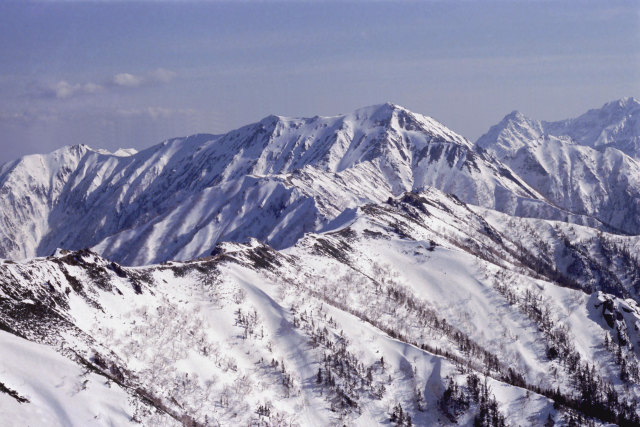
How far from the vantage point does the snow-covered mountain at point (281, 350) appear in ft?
Result: 291

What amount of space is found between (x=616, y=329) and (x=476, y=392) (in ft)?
285

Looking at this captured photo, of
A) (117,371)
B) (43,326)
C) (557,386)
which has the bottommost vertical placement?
(557,386)

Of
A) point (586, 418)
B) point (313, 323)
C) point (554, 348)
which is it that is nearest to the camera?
point (586, 418)

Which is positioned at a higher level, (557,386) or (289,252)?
(289,252)

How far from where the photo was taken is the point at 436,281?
192 meters

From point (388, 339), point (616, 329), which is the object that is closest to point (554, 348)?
point (616, 329)

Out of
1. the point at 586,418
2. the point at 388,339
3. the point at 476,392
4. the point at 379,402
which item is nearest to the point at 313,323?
the point at 388,339

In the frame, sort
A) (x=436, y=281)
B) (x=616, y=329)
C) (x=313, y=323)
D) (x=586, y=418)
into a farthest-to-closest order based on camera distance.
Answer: (x=436, y=281) < (x=616, y=329) < (x=313, y=323) < (x=586, y=418)

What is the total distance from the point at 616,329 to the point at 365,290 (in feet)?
251

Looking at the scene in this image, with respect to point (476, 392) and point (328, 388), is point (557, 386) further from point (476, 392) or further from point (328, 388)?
point (328, 388)

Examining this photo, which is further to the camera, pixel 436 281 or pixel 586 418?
pixel 436 281

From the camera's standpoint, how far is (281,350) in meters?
121

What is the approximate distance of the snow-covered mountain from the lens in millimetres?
88562

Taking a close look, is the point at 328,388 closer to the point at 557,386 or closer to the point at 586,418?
the point at 586,418
